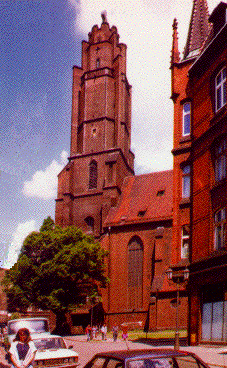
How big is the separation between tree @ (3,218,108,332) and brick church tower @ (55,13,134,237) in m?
8.91

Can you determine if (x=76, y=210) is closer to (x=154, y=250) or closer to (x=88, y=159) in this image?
(x=88, y=159)

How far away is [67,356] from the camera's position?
1303cm

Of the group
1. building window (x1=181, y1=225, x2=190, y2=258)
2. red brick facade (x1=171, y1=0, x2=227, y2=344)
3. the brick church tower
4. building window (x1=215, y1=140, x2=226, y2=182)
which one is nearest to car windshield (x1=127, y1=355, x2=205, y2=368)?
red brick facade (x1=171, y1=0, x2=227, y2=344)

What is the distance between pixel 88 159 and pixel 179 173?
1289 inches

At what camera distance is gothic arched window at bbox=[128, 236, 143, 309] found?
47.1 metres

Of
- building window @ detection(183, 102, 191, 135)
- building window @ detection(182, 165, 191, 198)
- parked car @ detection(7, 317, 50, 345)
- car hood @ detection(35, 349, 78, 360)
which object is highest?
building window @ detection(183, 102, 191, 135)

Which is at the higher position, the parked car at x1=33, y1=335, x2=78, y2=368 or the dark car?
the dark car

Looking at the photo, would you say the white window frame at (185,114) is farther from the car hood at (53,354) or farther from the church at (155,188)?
the car hood at (53,354)

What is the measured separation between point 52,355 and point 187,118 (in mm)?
16005

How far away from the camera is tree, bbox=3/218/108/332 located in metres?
41.2

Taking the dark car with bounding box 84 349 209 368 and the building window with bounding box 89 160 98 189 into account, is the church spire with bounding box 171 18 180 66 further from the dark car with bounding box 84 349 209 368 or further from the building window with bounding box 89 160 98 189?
the building window with bounding box 89 160 98 189

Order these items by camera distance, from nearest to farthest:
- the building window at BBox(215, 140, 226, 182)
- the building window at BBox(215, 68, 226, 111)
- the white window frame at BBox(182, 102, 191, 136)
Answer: the building window at BBox(215, 140, 226, 182), the building window at BBox(215, 68, 226, 111), the white window frame at BBox(182, 102, 191, 136)

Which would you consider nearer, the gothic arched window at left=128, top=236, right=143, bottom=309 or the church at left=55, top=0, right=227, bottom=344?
the church at left=55, top=0, right=227, bottom=344

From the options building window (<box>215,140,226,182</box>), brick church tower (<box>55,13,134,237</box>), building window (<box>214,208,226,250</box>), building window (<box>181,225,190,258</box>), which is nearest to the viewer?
building window (<box>214,208,226,250</box>)
